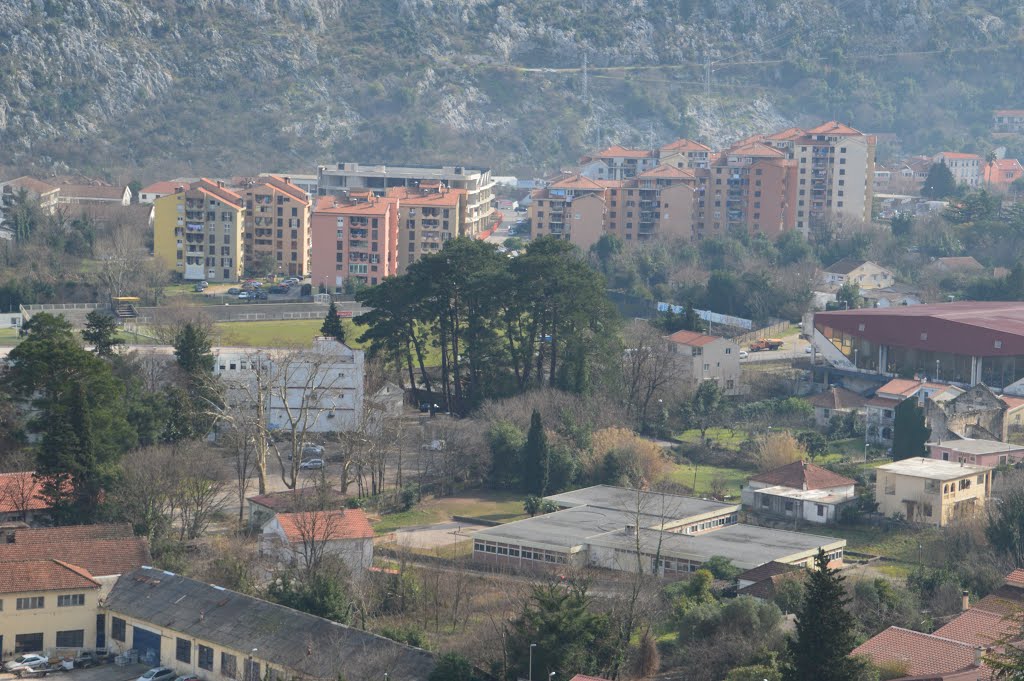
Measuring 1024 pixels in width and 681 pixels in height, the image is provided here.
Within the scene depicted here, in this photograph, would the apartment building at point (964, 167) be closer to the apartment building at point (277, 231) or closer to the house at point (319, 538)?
the apartment building at point (277, 231)

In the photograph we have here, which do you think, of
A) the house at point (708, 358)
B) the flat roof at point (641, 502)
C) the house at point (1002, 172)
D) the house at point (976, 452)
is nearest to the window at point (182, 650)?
the flat roof at point (641, 502)

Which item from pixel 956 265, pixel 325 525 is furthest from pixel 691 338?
pixel 956 265

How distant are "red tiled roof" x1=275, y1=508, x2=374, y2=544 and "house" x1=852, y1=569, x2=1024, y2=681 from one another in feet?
30.8

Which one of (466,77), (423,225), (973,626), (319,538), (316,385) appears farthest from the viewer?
(466,77)

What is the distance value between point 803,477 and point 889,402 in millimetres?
7442

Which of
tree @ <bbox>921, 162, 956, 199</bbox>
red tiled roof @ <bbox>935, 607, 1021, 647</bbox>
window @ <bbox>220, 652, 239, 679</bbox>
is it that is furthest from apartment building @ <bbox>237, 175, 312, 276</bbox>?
red tiled roof @ <bbox>935, 607, 1021, 647</bbox>

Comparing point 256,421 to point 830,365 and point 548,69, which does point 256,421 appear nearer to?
point 830,365

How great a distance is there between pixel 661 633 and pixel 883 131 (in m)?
83.3

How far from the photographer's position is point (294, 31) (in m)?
101

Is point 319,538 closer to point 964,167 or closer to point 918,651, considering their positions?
point 918,651

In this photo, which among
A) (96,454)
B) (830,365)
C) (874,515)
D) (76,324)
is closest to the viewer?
(96,454)

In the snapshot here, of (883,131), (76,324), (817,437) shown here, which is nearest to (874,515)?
(817,437)

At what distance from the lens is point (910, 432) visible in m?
42.0

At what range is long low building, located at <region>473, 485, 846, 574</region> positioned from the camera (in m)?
33.5
